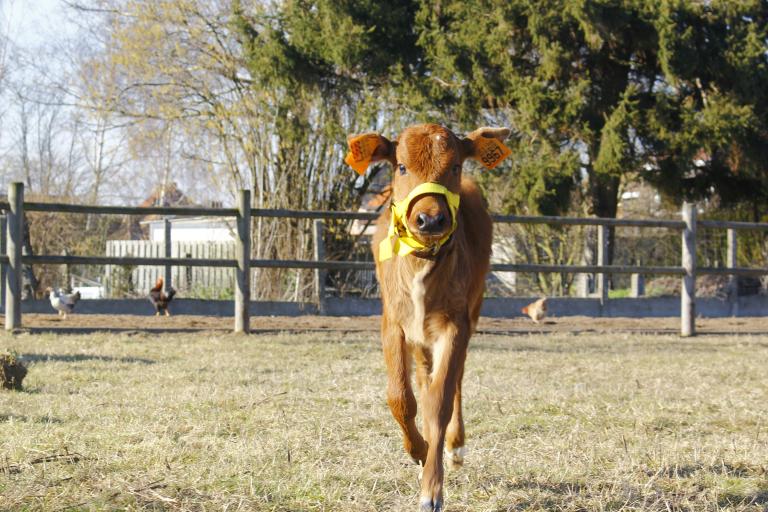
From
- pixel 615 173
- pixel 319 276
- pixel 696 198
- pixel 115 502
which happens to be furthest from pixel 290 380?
pixel 696 198

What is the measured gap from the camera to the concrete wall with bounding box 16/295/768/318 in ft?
46.8

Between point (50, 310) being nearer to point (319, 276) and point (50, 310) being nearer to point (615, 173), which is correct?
point (319, 276)

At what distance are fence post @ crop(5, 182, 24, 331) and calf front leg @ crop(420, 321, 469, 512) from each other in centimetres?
807

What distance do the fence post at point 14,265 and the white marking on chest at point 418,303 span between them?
8.01 m

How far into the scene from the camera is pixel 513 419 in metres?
5.86

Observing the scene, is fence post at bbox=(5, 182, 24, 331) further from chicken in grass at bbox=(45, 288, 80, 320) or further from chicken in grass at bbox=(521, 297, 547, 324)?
chicken in grass at bbox=(521, 297, 547, 324)

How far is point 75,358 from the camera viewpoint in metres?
8.52

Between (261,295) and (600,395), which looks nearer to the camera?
(600,395)

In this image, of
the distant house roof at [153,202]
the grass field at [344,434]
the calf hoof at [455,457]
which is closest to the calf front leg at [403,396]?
the grass field at [344,434]

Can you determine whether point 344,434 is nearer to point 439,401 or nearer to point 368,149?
point 439,401

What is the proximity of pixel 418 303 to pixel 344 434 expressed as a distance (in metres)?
1.37

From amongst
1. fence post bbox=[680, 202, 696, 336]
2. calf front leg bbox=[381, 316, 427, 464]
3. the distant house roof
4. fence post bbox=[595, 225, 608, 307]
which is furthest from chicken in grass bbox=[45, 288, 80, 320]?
the distant house roof

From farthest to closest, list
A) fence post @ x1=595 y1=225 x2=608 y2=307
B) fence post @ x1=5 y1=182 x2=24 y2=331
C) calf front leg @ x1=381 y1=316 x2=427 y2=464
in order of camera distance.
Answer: fence post @ x1=595 y1=225 x2=608 y2=307
fence post @ x1=5 y1=182 x2=24 y2=331
calf front leg @ x1=381 y1=316 x2=427 y2=464

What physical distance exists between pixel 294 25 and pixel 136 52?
147 inches
